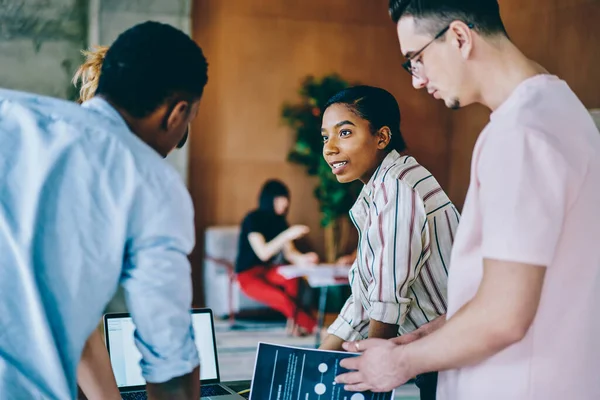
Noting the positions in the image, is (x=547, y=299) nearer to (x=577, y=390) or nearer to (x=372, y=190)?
(x=577, y=390)

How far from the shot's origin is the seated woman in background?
7.08m

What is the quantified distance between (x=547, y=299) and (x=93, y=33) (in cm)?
651

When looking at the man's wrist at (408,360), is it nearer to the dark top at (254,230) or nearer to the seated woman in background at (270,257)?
the seated woman in background at (270,257)

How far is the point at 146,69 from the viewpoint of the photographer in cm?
107

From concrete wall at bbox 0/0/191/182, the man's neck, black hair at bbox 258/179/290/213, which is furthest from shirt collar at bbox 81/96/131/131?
black hair at bbox 258/179/290/213

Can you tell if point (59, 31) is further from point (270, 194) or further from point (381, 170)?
point (381, 170)

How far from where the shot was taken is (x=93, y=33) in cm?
695

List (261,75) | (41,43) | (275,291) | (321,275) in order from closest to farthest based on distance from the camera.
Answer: (321,275) < (41,43) < (275,291) < (261,75)

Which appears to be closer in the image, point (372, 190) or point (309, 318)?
point (372, 190)

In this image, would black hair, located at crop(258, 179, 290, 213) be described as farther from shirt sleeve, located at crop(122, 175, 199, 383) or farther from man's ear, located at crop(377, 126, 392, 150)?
shirt sleeve, located at crop(122, 175, 199, 383)

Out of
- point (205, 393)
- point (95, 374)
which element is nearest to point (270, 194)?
point (205, 393)

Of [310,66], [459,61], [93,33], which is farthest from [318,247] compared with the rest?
[459,61]

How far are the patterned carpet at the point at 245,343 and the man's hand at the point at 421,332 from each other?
3240 millimetres

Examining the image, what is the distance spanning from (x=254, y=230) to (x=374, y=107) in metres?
5.37
